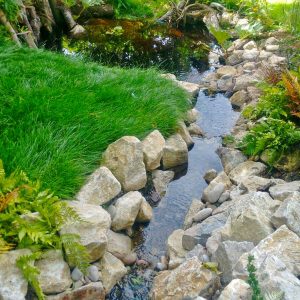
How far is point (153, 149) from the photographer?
18.1 ft

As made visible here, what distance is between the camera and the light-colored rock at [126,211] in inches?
176

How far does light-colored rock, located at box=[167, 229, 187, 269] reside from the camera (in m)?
4.16

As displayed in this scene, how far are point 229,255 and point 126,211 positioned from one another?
4.15 feet

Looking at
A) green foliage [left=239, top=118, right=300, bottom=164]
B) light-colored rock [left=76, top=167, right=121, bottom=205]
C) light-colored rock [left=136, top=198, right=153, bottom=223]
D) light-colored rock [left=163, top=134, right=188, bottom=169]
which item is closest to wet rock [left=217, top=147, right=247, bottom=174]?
green foliage [left=239, top=118, right=300, bottom=164]

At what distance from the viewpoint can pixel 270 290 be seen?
111 inches

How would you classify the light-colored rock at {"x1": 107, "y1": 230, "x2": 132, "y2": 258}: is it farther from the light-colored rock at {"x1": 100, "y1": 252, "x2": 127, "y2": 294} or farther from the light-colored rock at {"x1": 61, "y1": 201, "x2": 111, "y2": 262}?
the light-colored rock at {"x1": 61, "y1": 201, "x2": 111, "y2": 262}

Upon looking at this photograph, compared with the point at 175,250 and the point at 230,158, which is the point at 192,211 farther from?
the point at 230,158

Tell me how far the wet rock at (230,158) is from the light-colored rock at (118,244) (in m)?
1.91

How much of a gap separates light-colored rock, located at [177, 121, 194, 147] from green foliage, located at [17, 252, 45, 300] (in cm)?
338

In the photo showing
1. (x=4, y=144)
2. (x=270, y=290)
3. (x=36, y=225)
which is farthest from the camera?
(x=4, y=144)

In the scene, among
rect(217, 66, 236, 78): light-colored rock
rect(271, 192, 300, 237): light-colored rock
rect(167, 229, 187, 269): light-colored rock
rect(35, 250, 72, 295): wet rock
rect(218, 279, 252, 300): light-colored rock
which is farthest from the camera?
rect(217, 66, 236, 78): light-colored rock

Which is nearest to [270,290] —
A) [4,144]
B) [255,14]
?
[4,144]

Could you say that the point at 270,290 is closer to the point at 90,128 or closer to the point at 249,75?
the point at 90,128

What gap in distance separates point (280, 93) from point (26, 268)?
13.8 ft
